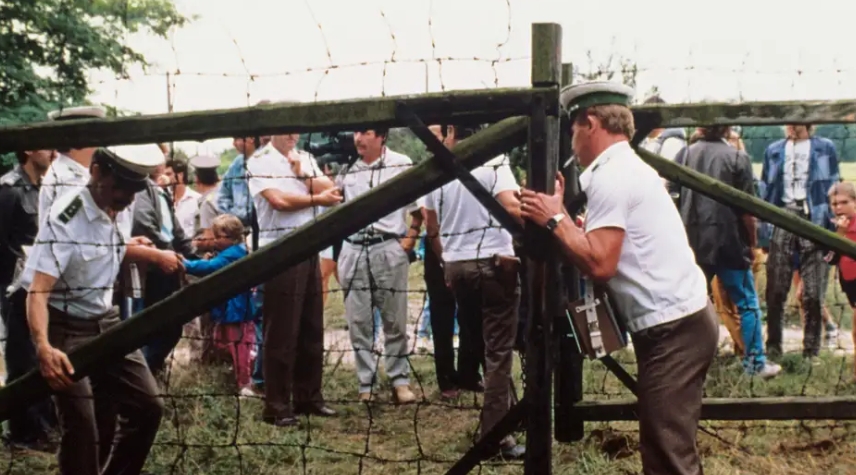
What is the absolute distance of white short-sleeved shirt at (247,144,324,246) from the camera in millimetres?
5949

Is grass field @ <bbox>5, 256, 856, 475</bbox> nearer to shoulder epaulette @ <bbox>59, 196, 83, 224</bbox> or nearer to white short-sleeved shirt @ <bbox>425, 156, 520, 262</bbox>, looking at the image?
white short-sleeved shirt @ <bbox>425, 156, 520, 262</bbox>

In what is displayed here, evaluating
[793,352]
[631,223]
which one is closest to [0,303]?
[631,223]

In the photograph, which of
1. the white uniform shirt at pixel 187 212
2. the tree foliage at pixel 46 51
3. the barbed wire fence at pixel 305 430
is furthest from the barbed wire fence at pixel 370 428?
the tree foliage at pixel 46 51

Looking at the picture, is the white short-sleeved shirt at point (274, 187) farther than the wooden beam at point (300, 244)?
Yes

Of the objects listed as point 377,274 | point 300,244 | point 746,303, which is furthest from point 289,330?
point 746,303

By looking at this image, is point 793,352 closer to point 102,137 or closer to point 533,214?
point 533,214

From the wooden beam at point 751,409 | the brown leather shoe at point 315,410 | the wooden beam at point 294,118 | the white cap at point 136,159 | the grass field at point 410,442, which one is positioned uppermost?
the wooden beam at point 294,118

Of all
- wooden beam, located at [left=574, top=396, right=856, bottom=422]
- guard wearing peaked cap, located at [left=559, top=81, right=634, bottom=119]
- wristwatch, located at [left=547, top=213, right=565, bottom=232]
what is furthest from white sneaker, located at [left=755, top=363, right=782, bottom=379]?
wristwatch, located at [left=547, top=213, right=565, bottom=232]

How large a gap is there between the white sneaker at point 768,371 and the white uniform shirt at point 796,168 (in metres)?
1.54

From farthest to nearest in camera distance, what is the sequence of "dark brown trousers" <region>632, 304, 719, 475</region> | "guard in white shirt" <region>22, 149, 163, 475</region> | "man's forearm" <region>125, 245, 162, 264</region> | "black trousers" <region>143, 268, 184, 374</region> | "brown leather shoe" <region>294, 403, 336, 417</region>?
"black trousers" <region>143, 268, 184, 374</region>, "brown leather shoe" <region>294, 403, 336, 417</region>, "man's forearm" <region>125, 245, 162, 264</region>, "guard in white shirt" <region>22, 149, 163, 475</region>, "dark brown trousers" <region>632, 304, 719, 475</region>

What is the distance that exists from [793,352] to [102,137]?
6116mm

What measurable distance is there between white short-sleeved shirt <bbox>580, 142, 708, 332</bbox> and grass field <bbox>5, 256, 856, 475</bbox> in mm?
1339

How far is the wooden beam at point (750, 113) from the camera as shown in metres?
3.94

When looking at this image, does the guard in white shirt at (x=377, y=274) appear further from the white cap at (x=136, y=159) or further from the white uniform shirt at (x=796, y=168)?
the white uniform shirt at (x=796, y=168)
